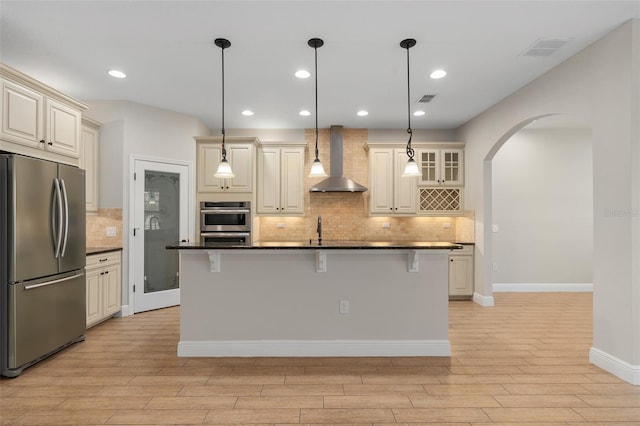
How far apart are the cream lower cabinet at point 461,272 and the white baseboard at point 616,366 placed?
7.99ft

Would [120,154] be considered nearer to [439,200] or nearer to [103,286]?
[103,286]

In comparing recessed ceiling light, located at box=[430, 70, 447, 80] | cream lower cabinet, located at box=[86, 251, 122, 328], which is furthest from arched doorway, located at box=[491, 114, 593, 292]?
cream lower cabinet, located at box=[86, 251, 122, 328]

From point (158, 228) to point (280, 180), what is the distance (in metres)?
2.03

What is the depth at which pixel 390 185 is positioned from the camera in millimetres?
5961

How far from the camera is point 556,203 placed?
6320 millimetres

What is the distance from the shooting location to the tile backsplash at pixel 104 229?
4773 millimetres

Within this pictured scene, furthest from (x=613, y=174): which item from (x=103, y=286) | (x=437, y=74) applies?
(x=103, y=286)

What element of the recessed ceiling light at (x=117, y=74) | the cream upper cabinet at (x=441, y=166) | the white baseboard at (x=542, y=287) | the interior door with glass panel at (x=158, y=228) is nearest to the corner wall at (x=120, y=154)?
the interior door with glass panel at (x=158, y=228)

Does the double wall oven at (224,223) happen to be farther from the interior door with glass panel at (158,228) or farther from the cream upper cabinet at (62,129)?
the cream upper cabinet at (62,129)

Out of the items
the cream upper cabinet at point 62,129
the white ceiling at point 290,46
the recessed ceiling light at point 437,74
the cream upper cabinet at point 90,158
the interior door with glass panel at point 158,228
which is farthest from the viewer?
the interior door with glass panel at point 158,228

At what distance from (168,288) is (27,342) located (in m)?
2.26

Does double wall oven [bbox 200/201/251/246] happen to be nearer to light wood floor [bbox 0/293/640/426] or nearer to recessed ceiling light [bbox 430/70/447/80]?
light wood floor [bbox 0/293/640/426]

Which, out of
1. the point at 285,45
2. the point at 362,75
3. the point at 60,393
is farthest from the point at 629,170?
the point at 60,393

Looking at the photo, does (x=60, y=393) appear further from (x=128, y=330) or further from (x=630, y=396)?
(x=630, y=396)
